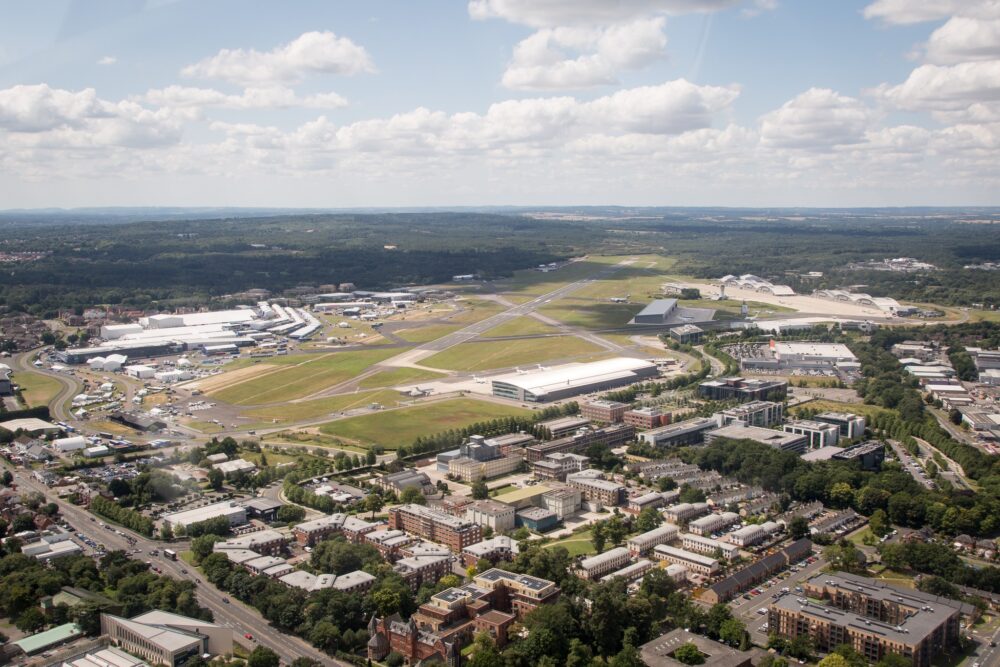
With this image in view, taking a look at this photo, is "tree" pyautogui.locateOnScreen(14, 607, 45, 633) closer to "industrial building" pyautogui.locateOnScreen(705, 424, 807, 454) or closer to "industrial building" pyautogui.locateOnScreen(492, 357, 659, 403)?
"industrial building" pyautogui.locateOnScreen(705, 424, 807, 454)

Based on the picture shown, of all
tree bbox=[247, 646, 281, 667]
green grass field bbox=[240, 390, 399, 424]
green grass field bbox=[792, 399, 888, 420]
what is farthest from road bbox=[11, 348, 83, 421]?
green grass field bbox=[792, 399, 888, 420]

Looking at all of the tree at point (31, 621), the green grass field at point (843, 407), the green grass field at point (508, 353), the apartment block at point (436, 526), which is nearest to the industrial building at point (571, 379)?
the green grass field at point (508, 353)

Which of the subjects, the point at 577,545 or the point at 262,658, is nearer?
the point at 262,658

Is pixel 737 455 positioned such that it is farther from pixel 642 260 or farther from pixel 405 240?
pixel 405 240

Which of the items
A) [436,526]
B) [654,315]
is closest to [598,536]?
[436,526]

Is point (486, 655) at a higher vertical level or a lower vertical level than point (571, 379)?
lower

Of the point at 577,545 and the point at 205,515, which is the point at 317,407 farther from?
the point at 577,545
